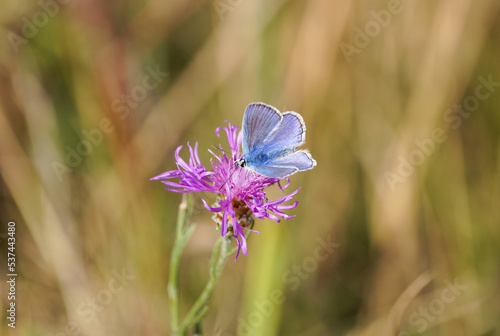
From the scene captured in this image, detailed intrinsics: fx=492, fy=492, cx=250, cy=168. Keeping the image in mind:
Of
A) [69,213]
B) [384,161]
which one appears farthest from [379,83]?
[69,213]

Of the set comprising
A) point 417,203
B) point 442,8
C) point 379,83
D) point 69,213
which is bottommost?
point 69,213

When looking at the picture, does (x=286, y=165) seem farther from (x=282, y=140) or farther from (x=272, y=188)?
→ (x=272, y=188)

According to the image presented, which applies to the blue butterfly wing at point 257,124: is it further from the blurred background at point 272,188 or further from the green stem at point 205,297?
the blurred background at point 272,188

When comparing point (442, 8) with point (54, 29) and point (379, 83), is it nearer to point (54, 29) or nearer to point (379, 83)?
point (379, 83)

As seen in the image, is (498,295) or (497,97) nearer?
(498,295)

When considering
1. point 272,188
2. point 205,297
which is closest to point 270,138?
point 205,297

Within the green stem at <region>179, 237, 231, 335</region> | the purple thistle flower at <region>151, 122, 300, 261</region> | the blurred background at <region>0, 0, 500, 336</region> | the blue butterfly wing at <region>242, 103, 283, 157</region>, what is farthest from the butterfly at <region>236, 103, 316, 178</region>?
the blurred background at <region>0, 0, 500, 336</region>
